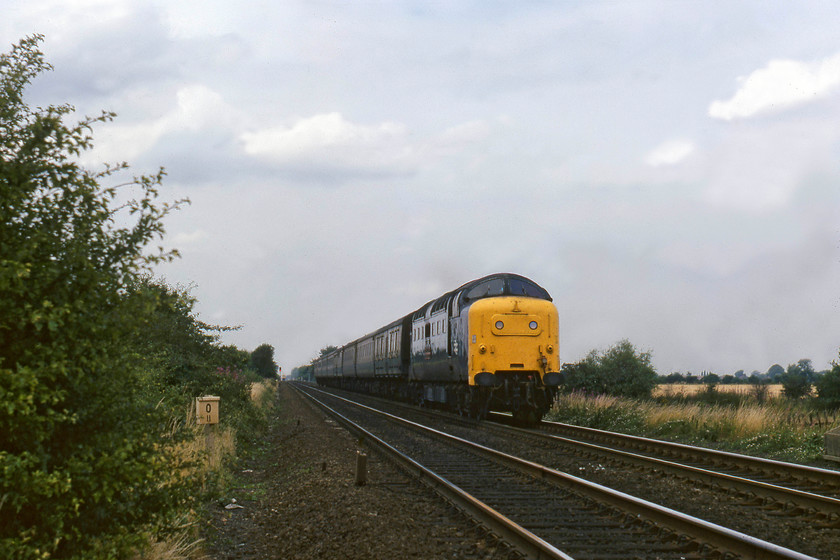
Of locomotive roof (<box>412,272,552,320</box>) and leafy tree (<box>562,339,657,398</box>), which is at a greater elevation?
locomotive roof (<box>412,272,552,320</box>)

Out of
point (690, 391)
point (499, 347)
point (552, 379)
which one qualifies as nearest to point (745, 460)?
point (552, 379)

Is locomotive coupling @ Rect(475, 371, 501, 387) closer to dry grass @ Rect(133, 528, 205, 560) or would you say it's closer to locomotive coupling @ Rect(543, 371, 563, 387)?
locomotive coupling @ Rect(543, 371, 563, 387)

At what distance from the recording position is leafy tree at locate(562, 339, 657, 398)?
106ft

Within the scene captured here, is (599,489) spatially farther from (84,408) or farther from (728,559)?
(84,408)

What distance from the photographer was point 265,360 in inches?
3292

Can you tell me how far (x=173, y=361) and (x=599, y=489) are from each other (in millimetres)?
10578

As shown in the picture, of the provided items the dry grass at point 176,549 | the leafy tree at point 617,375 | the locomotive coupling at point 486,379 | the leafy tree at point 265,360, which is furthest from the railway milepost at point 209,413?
the leafy tree at point 265,360

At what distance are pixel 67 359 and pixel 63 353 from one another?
96mm

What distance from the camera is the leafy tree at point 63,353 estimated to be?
12.3 feet

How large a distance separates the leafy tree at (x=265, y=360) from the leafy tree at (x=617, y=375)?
175 ft

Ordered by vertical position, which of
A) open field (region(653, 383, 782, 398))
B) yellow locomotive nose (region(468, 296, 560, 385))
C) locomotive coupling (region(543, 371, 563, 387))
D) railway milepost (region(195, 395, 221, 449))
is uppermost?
yellow locomotive nose (region(468, 296, 560, 385))

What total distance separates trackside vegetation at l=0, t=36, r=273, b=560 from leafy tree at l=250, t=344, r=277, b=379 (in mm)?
77260

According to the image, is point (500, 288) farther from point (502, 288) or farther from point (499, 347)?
point (499, 347)

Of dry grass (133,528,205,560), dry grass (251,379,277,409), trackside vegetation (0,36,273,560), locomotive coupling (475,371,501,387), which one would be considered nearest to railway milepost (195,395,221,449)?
dry grass (133,528,205,560)
